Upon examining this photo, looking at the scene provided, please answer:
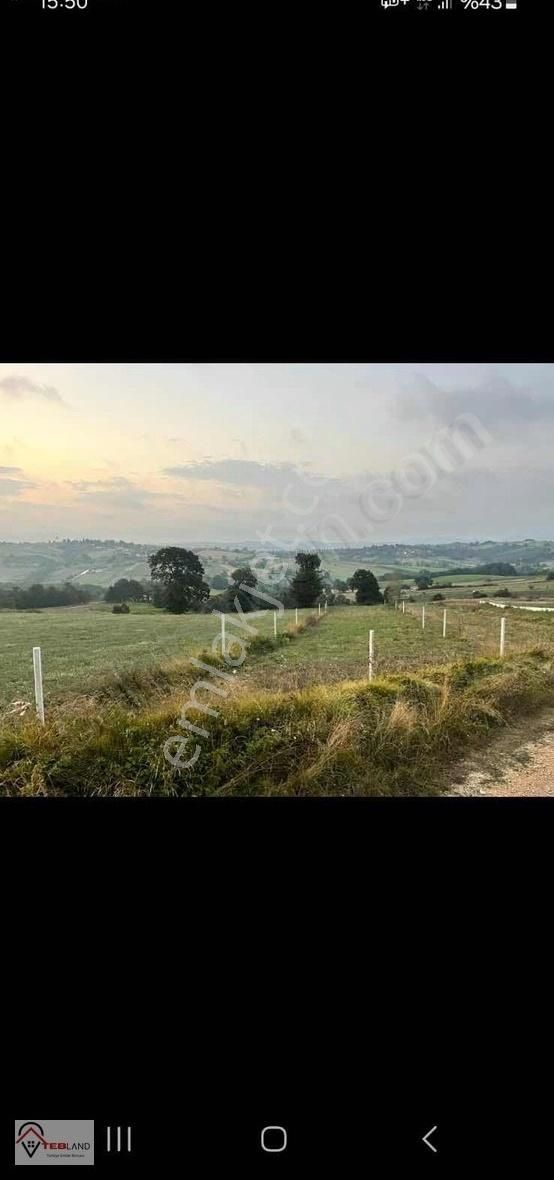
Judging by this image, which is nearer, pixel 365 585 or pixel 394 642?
pixel 365 585

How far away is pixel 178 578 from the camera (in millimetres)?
2344

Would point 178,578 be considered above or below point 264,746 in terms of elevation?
above

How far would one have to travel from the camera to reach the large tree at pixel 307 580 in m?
2.33

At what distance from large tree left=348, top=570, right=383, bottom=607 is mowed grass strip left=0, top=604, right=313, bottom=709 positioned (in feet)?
1.72

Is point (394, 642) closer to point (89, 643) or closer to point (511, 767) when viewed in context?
point (511, 767)

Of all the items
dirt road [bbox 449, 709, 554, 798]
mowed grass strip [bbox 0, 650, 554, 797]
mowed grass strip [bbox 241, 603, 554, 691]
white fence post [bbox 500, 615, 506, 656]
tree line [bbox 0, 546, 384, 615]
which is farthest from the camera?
white fence post [bbox 500, 615, 506, 656]

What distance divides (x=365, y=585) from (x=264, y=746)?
132 centimetres

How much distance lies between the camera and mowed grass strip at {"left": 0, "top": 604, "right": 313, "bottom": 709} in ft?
8.55

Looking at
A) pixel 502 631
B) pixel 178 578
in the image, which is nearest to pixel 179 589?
pixel 178 578

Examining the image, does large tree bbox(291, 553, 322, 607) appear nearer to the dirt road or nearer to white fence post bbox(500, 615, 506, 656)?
the dirt road

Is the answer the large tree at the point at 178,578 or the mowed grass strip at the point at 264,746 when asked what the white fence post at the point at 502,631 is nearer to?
the mowed grass strip at the point at 264,746
